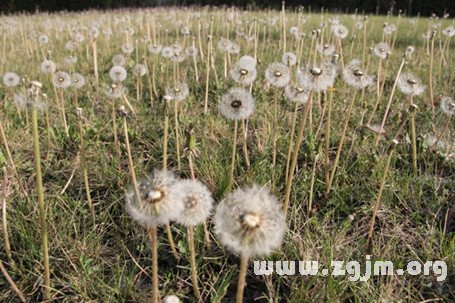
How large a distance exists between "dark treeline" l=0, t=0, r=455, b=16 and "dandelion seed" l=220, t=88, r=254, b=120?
15763mm

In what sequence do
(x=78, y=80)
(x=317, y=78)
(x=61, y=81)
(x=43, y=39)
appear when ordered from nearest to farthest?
(x=317, y=78), (x=61, y=81), (x=78, y=80), (x=43, y=39)

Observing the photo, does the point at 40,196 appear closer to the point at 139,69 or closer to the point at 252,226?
the point at 252,226

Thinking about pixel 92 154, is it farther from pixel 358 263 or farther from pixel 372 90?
pixel 372 90

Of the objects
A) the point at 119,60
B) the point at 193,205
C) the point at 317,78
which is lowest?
the point at 193,205

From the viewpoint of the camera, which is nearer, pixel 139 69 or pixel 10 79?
pixel 139 69

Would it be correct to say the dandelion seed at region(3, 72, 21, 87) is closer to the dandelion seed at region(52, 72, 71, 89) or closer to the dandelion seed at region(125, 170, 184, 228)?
the dandelion seed at region(52, 72, 71, 89)

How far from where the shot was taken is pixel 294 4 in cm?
2388

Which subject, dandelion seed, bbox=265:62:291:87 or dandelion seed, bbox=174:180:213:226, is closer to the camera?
dandelion seed, bbox=174:180:213:226

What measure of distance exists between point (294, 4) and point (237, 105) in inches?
910

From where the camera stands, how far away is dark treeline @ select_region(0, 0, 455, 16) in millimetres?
19391

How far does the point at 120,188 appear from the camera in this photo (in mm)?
2764

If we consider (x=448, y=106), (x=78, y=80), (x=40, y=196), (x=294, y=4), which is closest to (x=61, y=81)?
(x=78, y=80)

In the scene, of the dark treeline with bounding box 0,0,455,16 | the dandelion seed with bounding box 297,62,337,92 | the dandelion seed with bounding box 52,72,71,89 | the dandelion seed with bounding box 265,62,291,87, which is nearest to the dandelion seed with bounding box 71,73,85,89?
the dandelion seed with bounding box 52,72,71,89

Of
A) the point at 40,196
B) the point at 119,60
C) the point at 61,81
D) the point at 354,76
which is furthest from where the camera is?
the point at 119,60
